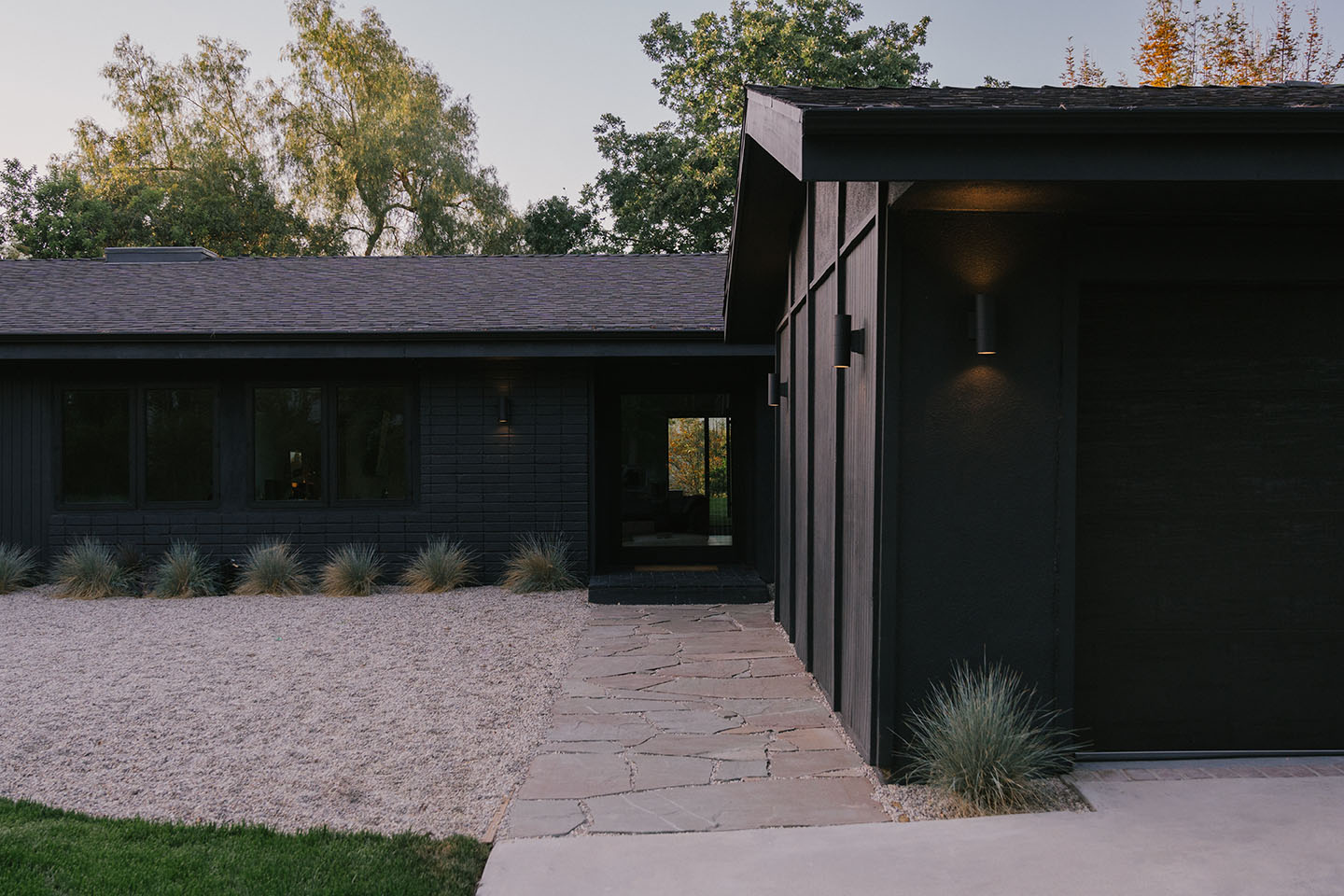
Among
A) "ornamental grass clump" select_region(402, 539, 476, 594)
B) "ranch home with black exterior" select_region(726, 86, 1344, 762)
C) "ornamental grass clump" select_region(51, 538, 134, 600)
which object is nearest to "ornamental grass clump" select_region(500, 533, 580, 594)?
"ornamental grass clump" select_region(402, 539, 476, 594)

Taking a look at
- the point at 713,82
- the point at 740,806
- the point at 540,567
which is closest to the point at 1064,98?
the point at 740,806

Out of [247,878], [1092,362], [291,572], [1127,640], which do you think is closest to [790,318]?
[1092,362]

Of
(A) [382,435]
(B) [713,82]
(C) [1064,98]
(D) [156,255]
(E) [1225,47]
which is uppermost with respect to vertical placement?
(B) [713,82]

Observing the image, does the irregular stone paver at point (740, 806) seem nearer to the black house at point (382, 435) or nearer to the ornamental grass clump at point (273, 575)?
the black house at point (382, 435)

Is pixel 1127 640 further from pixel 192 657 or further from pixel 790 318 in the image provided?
pixel 192 657

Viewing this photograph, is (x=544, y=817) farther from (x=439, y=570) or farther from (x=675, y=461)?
(x=675, y=461)

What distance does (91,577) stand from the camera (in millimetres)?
9625

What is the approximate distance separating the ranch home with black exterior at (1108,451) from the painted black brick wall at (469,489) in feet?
20.4

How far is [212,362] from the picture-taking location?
10484mm

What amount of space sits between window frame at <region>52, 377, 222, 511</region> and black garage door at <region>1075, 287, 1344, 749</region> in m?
9.14

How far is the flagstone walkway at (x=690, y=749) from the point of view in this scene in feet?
12.2

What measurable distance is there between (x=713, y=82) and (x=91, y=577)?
19026mm

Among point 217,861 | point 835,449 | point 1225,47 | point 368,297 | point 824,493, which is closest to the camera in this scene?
point 217,861

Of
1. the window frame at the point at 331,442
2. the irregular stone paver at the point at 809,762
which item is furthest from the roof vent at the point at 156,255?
the irregular stone paver at the point at 809,762
